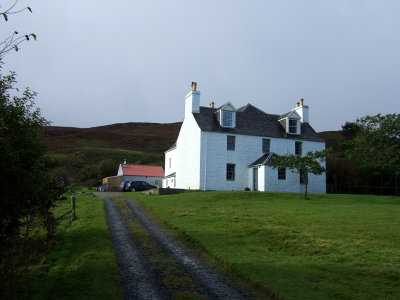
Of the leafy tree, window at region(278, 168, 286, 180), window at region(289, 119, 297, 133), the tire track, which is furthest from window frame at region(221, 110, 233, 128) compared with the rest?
the leafy tree

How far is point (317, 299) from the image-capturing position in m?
8.40

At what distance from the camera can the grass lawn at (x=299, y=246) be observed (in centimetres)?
930

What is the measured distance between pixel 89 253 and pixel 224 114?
87.7 ft

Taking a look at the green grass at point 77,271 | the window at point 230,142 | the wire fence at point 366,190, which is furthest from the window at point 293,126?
the green grass at point 77,271

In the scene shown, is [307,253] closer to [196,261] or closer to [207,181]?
[196,261]

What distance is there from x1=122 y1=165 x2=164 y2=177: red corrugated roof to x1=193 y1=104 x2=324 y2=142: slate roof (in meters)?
23.0

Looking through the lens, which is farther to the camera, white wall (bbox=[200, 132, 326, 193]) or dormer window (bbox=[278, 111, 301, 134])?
dormer window (bbox=[278, 111, 301, 134])

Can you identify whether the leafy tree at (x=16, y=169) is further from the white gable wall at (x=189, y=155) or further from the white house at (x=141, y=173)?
the white house at (x=141, y=173)

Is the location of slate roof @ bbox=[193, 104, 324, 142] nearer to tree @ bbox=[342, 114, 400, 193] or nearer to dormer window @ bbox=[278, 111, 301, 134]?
dormer window @ bbox=[278, 111, 301, 134]

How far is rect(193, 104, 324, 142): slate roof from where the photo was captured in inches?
1460

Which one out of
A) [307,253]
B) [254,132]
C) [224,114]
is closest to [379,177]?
[254,132]

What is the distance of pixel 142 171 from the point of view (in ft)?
197

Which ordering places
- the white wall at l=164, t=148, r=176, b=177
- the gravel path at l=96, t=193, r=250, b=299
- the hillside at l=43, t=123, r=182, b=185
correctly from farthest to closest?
the hillside at l=43, t=123, r=182, b=185 → the white wall at l=164, t=148, r=176, b=177 → the gravel path at l=96, t=193, r=250, b=299

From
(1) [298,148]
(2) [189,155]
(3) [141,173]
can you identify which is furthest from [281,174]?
(3) [141,173]
